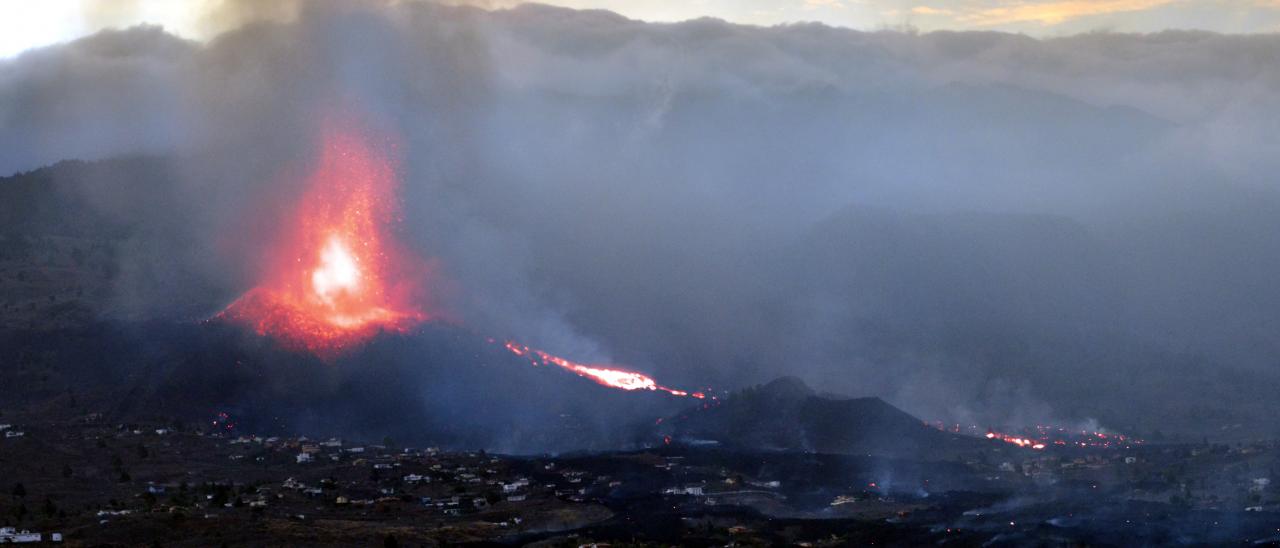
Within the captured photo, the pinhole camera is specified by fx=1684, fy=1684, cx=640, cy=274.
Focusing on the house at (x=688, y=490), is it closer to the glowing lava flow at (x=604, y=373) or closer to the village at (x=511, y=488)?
the village at (x=511, y=488)

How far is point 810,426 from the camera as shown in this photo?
111 metres

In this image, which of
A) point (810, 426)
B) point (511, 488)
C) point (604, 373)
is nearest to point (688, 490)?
point (511, 488)

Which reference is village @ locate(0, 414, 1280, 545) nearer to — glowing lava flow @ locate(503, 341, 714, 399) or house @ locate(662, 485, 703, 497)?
house @ locate(662, 485, 703, 497)

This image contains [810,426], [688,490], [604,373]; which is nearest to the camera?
[688,490]

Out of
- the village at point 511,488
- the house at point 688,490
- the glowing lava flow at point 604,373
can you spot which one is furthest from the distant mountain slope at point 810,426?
the house at point 688,490

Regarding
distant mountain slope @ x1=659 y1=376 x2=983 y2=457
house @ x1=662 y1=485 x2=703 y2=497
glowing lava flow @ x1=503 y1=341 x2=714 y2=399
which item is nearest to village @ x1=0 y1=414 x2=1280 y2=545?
house @ x1=662 y1=485 x2=703 y2=497

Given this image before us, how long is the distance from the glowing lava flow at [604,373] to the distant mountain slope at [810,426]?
10406mm

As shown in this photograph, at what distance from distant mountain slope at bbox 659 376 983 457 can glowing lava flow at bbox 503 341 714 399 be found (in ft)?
34.1

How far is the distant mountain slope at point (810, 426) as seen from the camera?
357 ft

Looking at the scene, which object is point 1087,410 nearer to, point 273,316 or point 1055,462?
point 1055,462

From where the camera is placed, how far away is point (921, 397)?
141 m

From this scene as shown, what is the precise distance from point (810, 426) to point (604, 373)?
22196 millimetres

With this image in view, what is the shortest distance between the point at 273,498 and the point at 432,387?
31158 mm

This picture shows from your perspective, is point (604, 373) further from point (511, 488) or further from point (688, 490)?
point (688, 490)
